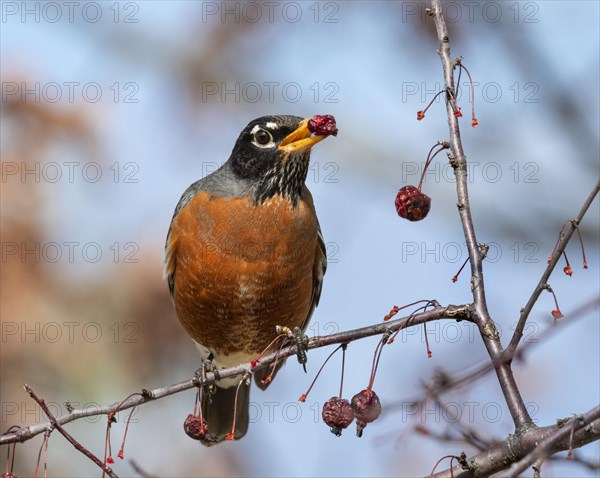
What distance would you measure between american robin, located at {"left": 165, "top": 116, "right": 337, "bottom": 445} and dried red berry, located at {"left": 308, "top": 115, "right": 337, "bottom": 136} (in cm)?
23

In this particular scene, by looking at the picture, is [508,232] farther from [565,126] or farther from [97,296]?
[97,296]

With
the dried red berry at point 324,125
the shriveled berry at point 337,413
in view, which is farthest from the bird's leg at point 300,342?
the dried red berry at point 324,125

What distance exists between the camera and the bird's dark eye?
17.5 ft

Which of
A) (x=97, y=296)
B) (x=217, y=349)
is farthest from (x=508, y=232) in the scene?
(x=97, y=296)

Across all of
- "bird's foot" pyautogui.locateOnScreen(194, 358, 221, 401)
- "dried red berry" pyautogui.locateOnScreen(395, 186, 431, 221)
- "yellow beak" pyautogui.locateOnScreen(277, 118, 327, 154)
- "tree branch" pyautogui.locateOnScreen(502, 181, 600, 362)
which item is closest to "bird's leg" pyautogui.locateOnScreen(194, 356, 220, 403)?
"bird's foot" pyautogui.locateOnScreen(194, 358, 221, 401)

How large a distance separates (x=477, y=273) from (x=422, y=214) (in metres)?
0.59

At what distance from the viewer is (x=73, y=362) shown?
7277 mm

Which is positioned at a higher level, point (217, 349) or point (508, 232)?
point (508, 232)

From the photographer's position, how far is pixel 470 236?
3084 millimetres

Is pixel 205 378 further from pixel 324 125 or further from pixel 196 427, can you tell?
pixel 324 125

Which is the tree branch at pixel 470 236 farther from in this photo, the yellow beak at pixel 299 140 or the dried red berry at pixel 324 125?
the yellow beak at pixel 299 140

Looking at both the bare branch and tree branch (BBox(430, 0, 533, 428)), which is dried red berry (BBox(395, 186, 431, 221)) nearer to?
tree branch (BBox(430, 0, 533, 428))

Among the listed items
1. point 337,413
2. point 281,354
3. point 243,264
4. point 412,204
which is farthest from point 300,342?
point 243,264

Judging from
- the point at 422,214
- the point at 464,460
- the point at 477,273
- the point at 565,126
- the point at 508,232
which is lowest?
the point at 464,460
